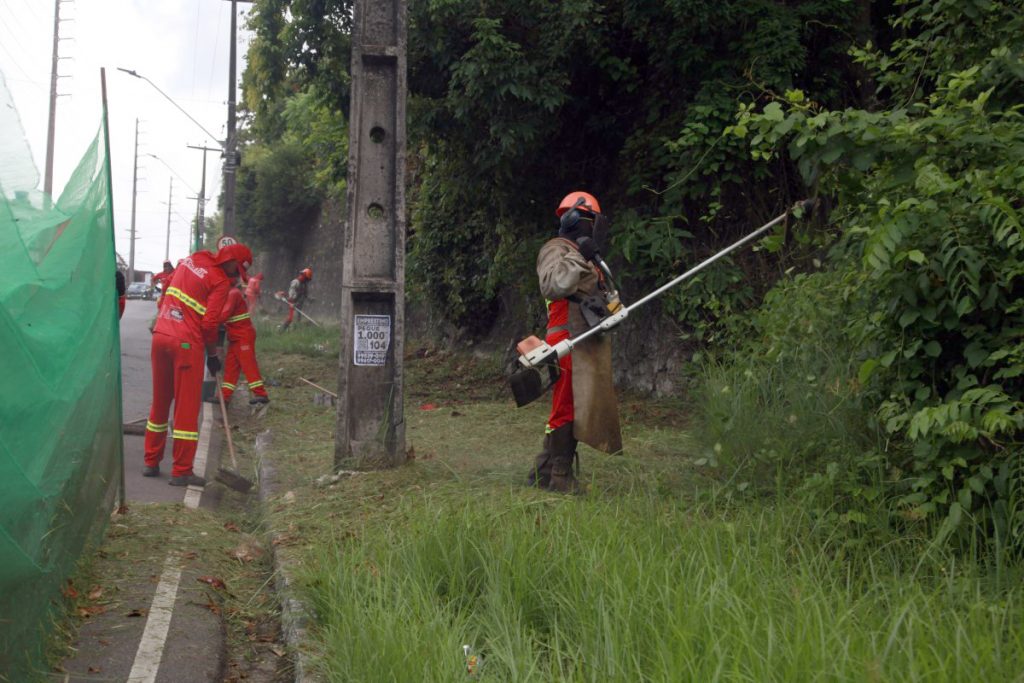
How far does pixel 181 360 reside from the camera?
822 centimetres

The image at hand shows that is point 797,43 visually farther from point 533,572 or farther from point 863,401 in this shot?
point 533,572

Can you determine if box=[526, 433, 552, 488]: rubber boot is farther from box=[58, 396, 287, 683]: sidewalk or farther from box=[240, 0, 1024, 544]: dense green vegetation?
box=[58, 396, 287, 683]: sidewalk

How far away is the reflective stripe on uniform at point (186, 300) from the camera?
8414 mm

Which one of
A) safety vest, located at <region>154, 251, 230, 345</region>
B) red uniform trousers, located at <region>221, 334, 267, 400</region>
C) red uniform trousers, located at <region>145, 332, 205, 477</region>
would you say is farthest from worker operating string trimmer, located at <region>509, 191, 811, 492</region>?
red uniform trousers, located at <region>221, 334, 267, 400</region>

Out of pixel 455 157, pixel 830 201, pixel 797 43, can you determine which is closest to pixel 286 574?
pixel 830 201

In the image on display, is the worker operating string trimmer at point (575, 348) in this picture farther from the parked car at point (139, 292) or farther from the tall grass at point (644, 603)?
the parked car at point (139, 292)

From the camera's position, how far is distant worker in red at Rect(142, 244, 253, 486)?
826 cm

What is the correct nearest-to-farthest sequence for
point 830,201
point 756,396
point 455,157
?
point 756,396, point 830,201, point 455,157

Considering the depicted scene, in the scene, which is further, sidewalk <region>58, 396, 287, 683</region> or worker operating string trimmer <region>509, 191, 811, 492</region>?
worker operating string trimmer <region>509, 191, 811, 492</region>

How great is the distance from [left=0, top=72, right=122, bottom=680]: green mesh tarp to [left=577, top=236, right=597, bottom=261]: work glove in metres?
2.86

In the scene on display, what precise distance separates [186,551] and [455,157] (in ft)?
23.6

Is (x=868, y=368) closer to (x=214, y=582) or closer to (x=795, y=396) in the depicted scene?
(x=795, y=396)

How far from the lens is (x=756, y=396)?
675cm

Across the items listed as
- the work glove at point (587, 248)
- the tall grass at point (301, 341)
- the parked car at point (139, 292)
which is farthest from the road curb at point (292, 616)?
the parked car at point (139, 292)
